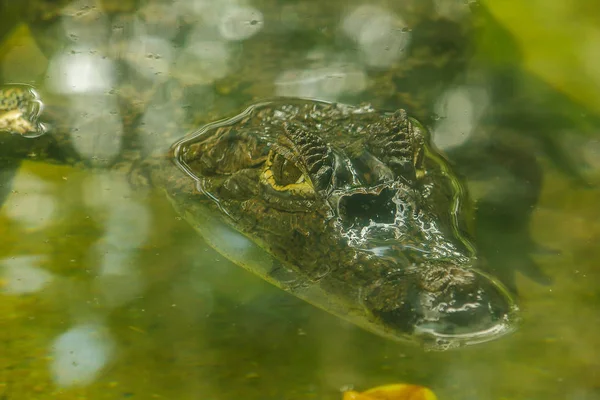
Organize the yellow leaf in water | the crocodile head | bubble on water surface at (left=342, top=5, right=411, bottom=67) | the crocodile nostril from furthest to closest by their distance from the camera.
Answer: bubble on water surface at (left=342, top=5, right=411, bottom=67) → the crocodile nostril → the crocodile head → the yellow leaf in water

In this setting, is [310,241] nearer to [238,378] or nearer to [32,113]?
[238,378]

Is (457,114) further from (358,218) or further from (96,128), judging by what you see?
(96,128)

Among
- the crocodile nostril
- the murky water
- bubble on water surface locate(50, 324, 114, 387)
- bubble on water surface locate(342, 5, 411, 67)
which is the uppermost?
the crocodile nostril

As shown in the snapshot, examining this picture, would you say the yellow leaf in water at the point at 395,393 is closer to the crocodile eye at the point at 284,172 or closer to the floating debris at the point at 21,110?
the crocodile eye at the point at 284,172

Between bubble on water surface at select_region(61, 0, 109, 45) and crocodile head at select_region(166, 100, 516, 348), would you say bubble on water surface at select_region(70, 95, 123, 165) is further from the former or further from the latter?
bubble on water surface at select_region(61, 0, 109, 45)

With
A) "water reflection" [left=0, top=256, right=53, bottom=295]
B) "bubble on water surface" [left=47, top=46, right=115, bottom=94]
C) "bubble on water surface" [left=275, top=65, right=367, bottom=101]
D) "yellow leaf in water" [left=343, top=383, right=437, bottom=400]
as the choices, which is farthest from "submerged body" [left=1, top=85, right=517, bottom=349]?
"water reflection" [left=0, top=256, right=53, bottom=295]

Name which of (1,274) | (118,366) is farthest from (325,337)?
(1,274)
